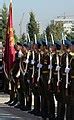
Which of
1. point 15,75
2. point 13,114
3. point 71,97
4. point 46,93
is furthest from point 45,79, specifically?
point 15,75

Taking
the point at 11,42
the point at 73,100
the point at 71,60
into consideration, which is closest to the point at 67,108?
the point at 73,100

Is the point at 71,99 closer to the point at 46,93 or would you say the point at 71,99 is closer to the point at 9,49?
the point at 46,93

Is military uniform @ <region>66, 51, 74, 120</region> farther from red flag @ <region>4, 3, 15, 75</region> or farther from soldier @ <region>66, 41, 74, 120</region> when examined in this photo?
red flag @ <region>4, 3, 15, 75</region>

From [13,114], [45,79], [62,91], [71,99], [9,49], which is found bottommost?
[13,114]

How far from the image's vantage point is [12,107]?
46.5 ft

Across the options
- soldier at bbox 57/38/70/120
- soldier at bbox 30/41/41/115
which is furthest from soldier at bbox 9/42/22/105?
soldier at bbox 57/38/70/120

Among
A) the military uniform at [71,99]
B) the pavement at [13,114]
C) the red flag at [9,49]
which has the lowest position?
the pavement at [13,114]

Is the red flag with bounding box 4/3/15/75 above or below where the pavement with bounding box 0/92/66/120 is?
above

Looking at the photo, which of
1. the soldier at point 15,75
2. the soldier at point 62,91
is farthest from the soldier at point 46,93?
the soldier at point 15,75

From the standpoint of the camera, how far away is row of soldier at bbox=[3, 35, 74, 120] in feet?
33.2

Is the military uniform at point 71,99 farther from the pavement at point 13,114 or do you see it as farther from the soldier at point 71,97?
the pavement at point 13,114

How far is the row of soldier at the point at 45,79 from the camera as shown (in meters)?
10.1

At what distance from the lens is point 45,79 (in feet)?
37.1

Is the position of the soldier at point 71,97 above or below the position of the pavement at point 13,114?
above
